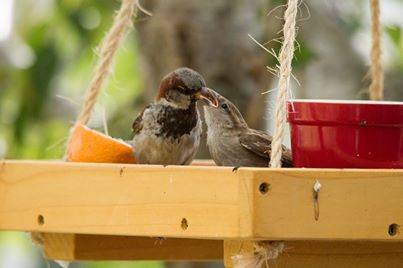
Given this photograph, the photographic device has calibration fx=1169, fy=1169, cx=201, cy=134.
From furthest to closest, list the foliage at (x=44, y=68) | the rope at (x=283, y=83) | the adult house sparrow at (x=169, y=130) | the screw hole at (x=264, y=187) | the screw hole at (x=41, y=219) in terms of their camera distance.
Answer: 1. the foliage at (x=44, y=68)
2. the adult house sparrow at (x=169, y=130)
3. the screw hole at (x=41, y=219)
4. the rope at (x=283, y=83)
5. the screw hole at (x=264, y=187)

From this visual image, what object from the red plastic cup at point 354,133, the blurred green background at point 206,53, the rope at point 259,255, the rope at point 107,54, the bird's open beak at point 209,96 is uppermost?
the blurred green background at point 206,53

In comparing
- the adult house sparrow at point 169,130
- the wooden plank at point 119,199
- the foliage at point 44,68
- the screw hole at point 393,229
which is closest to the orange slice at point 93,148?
the adult house sparrow at point 169,130

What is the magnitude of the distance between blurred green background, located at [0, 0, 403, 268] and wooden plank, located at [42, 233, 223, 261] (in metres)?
0.87

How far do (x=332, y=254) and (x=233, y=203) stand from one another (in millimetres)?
330

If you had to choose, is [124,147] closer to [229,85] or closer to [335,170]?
[335,170]

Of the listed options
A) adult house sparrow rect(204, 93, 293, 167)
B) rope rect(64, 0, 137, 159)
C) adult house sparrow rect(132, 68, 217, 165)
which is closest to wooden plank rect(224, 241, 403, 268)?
adult house sparrow rect(204, 93, 293, 167)

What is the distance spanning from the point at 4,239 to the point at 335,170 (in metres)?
4.05

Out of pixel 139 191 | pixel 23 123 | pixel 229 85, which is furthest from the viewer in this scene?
pixel 23 123

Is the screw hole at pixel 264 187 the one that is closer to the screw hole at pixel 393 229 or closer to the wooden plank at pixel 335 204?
the wooden plank at pixel 335 204

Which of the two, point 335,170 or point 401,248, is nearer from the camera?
point 335,170

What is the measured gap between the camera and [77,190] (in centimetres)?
265

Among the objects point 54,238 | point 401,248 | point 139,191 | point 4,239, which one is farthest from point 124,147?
point 4,239

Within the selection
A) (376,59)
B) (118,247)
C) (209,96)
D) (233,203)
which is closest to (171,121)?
(209,96)

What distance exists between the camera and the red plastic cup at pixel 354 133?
2.48 meters
